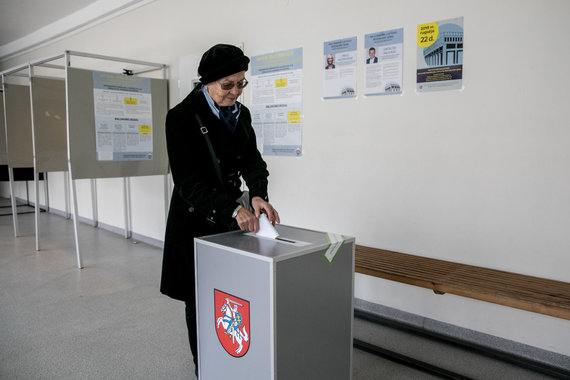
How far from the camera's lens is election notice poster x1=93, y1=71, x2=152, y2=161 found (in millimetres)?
3950

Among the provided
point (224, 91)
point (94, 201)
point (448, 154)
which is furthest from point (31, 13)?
point (448, 154)

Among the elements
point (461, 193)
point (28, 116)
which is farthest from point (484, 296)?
point (28, 116)

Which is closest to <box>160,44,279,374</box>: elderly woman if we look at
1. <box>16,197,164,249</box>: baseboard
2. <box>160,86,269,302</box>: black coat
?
<box>160,86,269,302</box>: black coat

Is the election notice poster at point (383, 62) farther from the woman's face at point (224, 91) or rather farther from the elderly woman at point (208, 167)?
the woman's face at point (224, 91)

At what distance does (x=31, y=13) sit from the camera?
5.95 m

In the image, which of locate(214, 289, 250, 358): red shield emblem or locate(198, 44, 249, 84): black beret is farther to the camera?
locate(198, 44, 249, 84): black beret

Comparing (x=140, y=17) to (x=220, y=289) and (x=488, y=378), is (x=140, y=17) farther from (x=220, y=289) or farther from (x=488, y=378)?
(x=488, y=378)

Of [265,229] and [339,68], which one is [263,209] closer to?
[265,229]

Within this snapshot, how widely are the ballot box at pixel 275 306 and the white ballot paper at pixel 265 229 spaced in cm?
3

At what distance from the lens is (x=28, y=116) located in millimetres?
5191

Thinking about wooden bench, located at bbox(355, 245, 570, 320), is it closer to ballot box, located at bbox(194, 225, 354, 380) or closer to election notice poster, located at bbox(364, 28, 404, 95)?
ballot box, located at bbox(194, 225, 354, 380)

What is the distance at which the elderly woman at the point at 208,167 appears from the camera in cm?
164

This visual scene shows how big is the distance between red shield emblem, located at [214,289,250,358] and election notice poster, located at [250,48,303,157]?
1.90 m

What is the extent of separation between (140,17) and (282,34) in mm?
2294
